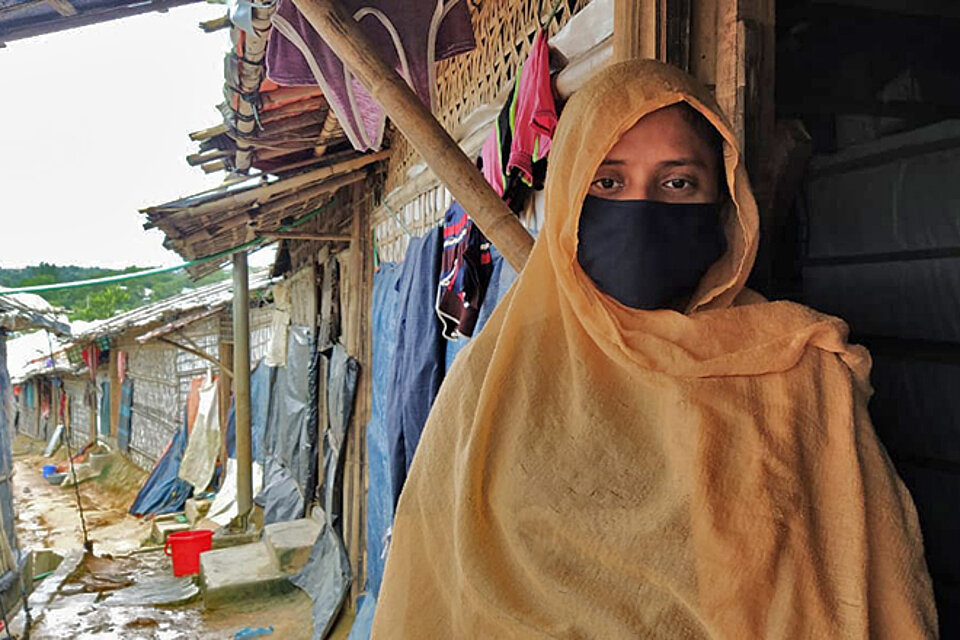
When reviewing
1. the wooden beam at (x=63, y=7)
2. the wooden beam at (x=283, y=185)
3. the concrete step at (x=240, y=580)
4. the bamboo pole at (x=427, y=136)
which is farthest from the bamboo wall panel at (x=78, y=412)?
A: the bamboo pole at (x=427, y=136)

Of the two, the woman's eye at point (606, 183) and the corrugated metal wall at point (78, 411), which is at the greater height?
the woman's eye at point (606, 183)

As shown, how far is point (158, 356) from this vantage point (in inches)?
534

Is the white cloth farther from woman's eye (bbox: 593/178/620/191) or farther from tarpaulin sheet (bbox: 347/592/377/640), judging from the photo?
woman's eye (bbox: 593/178/620/191)

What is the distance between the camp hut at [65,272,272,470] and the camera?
10.5 m

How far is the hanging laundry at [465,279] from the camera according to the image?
2428mm

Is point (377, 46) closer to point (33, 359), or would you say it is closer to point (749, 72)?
point (749, 72)

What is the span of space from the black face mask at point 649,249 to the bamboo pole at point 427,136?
0.28 m

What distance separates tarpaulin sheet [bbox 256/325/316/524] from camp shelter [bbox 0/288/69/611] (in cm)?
244

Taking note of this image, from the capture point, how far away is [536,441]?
1.10m

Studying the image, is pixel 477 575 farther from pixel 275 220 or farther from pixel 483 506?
pixel 275 220

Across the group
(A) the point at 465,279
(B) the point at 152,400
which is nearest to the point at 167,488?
(B) the point at 152,400

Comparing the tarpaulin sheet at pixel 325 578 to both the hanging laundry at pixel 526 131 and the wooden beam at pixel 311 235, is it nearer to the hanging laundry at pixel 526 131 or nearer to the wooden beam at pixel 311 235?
the wooden beam at pixel 311 235

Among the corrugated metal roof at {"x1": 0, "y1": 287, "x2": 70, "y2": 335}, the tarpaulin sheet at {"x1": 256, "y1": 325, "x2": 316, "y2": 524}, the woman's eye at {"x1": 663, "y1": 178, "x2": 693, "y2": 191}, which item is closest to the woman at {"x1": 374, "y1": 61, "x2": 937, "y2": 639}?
the woman's eye at {"x1": 663, "y1": 178, "x2": 693, "y2": 191}

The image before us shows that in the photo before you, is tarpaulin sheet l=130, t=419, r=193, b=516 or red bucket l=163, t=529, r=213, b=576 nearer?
red bucket l=163, t=529, r=213, b=576
